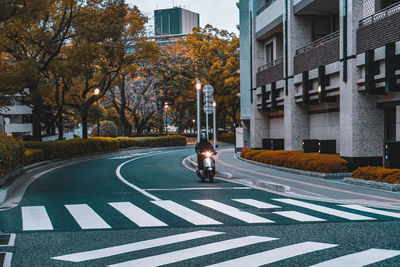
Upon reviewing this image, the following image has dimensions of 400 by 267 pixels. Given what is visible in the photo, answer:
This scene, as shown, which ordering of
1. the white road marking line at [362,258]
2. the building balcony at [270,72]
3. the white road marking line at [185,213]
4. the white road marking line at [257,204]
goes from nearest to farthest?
the white road marking line at [362,258]
the white road marking line at [185,213]
the white road marking line at [257,204]
the building balcony at [270,72]

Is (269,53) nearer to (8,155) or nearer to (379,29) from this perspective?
(379,29)

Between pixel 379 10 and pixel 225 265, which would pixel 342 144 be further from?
pixel 225 265

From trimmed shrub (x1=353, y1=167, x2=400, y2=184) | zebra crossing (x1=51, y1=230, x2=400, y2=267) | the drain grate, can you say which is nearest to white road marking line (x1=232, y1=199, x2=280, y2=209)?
zebra crossing (x1=51, y1=230, x2=400, y2=267)

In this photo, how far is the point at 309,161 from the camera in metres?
19.8

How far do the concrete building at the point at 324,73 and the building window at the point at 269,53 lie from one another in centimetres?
7

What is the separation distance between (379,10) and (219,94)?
1875 inches

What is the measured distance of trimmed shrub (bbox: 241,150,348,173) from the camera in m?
18.5

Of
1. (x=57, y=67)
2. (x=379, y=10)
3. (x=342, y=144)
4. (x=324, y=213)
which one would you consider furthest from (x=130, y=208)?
(x=57, y=67)

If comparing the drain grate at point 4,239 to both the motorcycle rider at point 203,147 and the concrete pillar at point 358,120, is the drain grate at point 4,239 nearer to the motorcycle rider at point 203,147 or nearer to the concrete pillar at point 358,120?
the motorcycle rider at point 203,147

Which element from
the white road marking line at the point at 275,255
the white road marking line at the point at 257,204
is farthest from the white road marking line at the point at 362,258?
the white road marking line at the point at 257,204

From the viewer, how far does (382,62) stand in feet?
56.9

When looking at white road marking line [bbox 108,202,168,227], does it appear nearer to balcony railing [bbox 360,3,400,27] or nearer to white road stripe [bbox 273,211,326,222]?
white road stripe [bbox 273,211,326,222]

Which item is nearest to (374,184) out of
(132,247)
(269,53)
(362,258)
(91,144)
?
(362,258)

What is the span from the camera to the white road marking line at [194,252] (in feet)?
20.9
